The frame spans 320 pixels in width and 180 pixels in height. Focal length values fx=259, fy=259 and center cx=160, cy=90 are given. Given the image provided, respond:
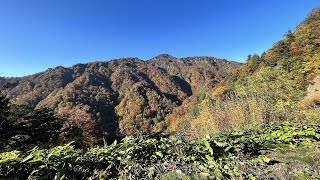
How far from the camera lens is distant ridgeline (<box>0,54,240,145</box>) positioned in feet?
207

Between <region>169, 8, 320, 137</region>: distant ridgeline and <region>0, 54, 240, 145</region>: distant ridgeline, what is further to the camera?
<region>0, 54, 240, 145</region>: distant ridgeline

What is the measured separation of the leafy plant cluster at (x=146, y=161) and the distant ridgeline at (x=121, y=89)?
22199mm

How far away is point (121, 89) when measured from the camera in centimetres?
9338

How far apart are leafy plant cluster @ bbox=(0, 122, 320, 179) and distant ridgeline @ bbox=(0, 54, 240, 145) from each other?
874 inches

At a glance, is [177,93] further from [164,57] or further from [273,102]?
[273,102]

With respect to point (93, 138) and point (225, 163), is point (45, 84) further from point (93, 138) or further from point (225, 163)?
point (225, 163)

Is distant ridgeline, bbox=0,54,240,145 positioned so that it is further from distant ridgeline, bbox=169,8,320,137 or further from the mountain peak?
distant ridgeline, bbox=169,8,320,137

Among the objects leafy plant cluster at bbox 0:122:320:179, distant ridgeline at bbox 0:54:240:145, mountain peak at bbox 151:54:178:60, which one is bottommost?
leafy plant cluster at bbox 0:122:320:179

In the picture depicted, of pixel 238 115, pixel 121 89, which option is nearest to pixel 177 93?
pixel 121 89

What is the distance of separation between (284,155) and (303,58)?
A: 1444cm

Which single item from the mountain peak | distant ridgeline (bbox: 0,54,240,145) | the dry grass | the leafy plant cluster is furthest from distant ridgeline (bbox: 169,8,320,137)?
the mountain peak

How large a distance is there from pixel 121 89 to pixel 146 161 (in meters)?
91.9

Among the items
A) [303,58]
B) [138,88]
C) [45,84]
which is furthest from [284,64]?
[45,84]

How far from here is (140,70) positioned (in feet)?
392
